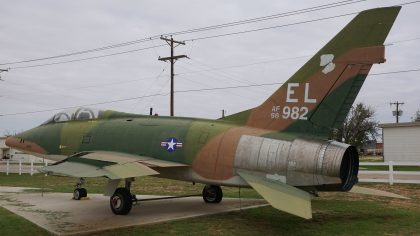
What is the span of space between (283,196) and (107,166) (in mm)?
4533

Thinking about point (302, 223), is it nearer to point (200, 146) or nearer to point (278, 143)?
point (278, 143)

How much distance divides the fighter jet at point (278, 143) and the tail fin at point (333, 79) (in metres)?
0.02

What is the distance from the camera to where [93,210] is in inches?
492

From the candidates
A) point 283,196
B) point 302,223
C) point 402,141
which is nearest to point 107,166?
point 283,196

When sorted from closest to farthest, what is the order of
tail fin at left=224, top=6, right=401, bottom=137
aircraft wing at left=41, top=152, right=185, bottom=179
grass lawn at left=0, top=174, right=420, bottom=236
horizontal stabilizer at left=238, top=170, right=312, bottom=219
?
horizontal stabilizer at left=238, top=170, right=312, bottom=219 → grass lawn at left=0, top=174, right=420, bottom=236 → tail fin at left=224, top=6, right=401, bottom=137 → aircraft wing at left=41, top=152, right=185, bottom=179

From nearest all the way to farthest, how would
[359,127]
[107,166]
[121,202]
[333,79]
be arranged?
[333,79] < [107,166] < [121,202] < [359,127]

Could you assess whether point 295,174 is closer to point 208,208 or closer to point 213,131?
point 213,131

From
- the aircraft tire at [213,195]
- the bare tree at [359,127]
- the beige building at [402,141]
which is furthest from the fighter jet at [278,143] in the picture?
the bare tree at [359,127]

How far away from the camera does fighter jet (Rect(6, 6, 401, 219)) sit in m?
9.58

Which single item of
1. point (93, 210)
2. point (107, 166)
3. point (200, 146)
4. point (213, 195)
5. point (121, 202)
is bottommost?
point (93, 210)

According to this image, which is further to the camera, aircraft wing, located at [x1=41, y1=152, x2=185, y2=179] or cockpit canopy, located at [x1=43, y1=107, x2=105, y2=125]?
cockpit canopy, located at [x1=43, y1=107, x2=105, y2=125]

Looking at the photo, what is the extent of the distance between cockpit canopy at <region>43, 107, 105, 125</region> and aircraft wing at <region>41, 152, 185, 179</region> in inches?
91.3

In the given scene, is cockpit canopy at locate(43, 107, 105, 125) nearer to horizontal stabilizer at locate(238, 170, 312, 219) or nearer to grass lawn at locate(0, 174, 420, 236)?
grass lawn at locate(0, 174, 420, 236)

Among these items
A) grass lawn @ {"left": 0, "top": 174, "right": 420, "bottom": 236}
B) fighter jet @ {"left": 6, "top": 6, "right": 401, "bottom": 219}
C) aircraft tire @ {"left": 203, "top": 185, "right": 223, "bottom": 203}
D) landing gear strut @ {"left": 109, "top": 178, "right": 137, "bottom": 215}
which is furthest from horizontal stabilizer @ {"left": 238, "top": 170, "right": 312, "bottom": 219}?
aircraft tire @ {"left": 203, "top": 185, "right": 223, "bottom": 203}
